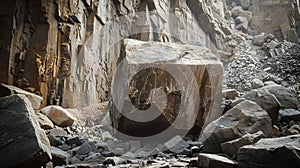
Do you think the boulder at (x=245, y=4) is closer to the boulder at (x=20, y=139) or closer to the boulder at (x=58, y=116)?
the boulder at (x=58, y=116)

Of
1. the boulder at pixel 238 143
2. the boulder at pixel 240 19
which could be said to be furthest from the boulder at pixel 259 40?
the boulder at pixel 238 143

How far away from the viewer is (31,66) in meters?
6.67

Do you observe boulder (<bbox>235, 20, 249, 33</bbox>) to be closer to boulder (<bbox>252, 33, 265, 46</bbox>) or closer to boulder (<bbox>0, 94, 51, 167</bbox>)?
boulder (<bbox>252, 33, 265, 46</bbox>)

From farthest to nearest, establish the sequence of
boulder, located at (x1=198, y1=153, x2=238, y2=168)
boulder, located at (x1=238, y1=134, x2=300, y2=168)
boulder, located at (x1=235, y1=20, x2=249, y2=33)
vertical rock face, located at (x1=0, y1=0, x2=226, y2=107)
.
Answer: boulder, located at (x1=235, y1=20, x2=249, y2=33)
vertical rock face, located at (x1=0, y1=0, x2=226, y2=107)
boulder, located at (x1=198, y1=153, x2=238, y2=168)
boulder, located at (x1=238, y1=134, x2=300, y2=168)

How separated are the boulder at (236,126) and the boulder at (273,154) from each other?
749mm

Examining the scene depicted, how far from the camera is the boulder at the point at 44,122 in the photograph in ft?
18.6

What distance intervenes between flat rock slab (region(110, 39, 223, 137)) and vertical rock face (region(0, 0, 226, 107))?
9.57ft

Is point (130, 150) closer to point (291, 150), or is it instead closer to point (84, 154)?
point (84, 154)

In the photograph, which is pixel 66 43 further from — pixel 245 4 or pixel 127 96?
pixel 245 4


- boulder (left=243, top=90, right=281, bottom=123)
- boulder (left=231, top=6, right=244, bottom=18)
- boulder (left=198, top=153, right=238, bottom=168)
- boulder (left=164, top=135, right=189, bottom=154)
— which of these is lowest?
boulder (left=164, top=135, right=189, bottom=154)

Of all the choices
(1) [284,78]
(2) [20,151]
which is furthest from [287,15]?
(2) [20,151]

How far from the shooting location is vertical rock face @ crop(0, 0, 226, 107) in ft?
21.3

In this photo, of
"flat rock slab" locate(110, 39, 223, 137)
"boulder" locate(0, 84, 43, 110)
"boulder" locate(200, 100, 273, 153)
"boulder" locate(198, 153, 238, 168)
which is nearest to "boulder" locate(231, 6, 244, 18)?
"flat rock slab" locate(110, 39, 223, 137)

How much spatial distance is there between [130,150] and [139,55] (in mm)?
1558
